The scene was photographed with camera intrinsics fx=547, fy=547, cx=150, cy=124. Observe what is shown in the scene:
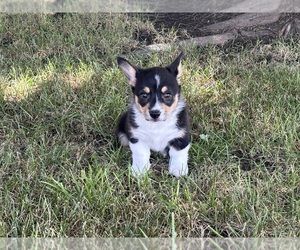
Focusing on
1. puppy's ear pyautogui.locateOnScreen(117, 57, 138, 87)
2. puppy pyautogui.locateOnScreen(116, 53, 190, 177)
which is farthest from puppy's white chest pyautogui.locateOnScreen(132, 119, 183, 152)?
puppy's ear pyautogui.locateOnScreen(117, 57, 138, 87)

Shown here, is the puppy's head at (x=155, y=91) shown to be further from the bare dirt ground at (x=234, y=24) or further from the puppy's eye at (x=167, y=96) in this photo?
A: the bare dirt ground at (x=234, y=24)

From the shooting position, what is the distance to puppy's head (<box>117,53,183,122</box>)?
4.05m

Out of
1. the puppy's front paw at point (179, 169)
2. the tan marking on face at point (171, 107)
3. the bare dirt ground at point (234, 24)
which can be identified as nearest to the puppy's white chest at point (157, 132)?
the tan marking on face at point (171, 107)

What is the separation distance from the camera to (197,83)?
18.2 feet

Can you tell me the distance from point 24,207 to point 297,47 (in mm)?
3932

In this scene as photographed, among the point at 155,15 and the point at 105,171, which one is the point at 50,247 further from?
the point at 155,15

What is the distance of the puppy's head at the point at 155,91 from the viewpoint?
405 centimetres

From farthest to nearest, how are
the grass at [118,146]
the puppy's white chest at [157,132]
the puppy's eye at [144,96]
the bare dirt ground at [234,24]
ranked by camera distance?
1. the bare dirt ground at [234,24]
2. the puppy's white chest at [157,132]
3. the puppy's eye at [144,96]
4. the grass at [118,146]

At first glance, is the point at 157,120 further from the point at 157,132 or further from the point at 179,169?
the point at 179,169

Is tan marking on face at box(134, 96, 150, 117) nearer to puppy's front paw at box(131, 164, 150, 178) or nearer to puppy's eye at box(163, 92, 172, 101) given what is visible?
puppy's eye at box(163, 92, 172, 101)

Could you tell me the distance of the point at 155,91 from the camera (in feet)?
13.4

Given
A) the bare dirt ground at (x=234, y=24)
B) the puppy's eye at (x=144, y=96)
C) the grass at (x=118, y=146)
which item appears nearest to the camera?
the grass at (x=118, y=146)

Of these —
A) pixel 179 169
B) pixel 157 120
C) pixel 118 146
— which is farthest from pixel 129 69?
pixel 179 169

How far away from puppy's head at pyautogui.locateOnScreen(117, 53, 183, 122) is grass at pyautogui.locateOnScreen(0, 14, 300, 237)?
47cm
